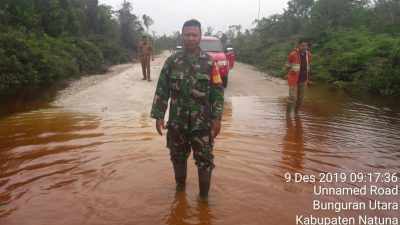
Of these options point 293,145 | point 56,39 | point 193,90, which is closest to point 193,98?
point 193,90

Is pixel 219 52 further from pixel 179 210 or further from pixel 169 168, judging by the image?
pixel 179 210

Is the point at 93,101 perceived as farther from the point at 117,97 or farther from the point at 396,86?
the point at 396,86

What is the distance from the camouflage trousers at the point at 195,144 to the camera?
373cm

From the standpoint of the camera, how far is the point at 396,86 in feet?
42.4

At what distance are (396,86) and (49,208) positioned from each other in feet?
40.6

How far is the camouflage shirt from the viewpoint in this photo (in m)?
3.65

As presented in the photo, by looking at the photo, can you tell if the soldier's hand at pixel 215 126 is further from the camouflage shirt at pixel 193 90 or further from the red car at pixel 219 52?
the red car at pixel 219 52

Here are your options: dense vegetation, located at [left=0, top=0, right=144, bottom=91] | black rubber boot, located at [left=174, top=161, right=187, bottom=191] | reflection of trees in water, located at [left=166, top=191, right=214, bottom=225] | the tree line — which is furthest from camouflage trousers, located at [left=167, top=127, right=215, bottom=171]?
dense vegetation, located at [left=0, top=0, right=144, bottom=91]

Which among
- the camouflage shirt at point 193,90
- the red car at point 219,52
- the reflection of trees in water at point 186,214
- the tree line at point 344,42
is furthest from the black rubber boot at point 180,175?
the red car at point 219,52

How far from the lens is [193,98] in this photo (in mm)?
3652

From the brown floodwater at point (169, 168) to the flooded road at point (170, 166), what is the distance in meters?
0.01

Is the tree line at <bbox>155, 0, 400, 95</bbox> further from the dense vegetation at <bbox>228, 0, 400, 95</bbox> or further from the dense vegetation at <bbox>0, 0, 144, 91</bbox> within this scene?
the dense vegetation at <bbox>0, 0, 144, 91</bbox>

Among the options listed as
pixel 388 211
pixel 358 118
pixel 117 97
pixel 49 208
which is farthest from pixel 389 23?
pixel 49 208

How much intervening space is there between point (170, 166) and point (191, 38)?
1.94 m
